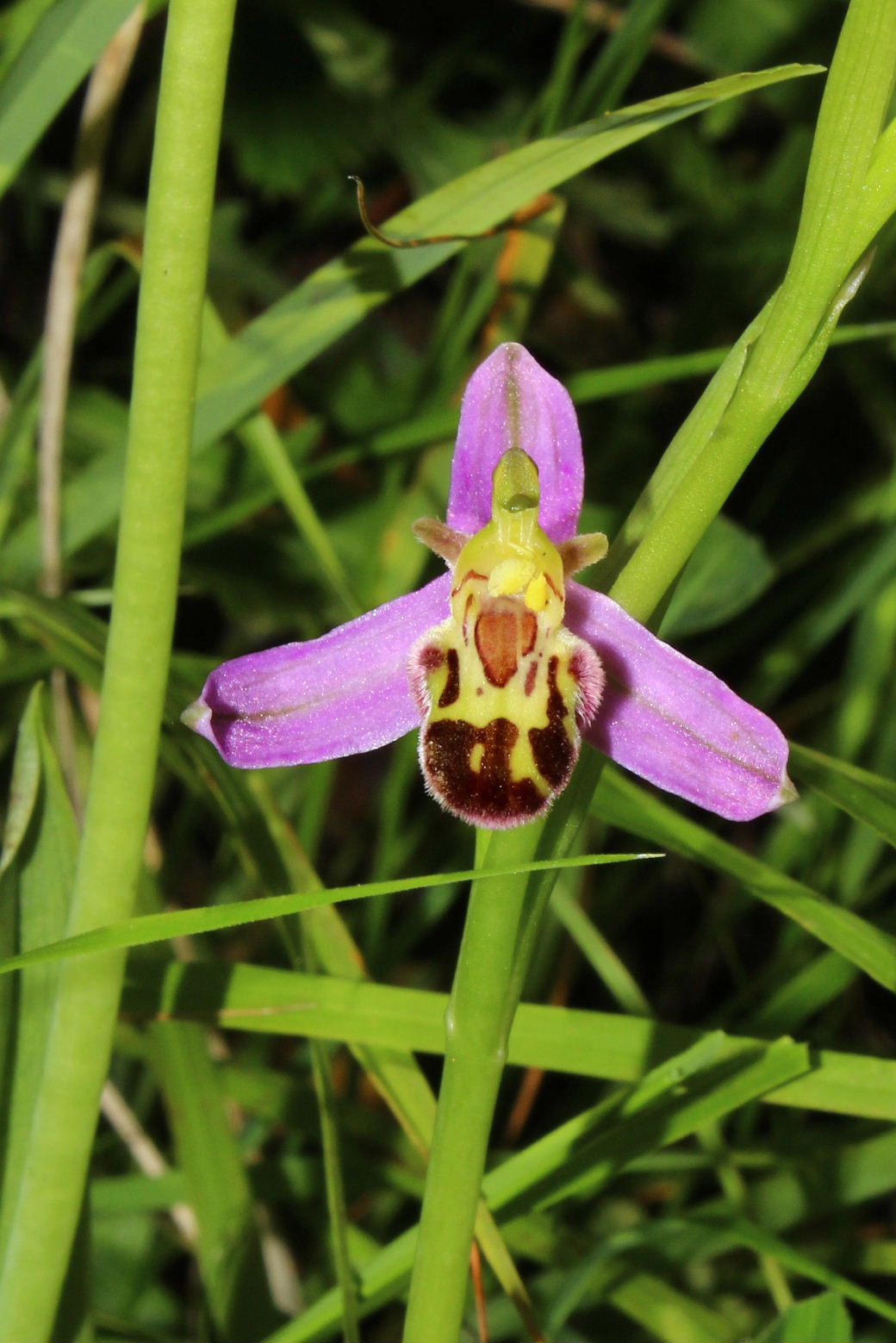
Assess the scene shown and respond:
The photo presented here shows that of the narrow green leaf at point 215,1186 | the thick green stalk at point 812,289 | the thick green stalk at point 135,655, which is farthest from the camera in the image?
the narrow green leaf at point 215,1186

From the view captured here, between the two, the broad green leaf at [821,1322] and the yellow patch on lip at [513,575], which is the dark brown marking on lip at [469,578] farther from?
the broad green leaf at [821,1322]

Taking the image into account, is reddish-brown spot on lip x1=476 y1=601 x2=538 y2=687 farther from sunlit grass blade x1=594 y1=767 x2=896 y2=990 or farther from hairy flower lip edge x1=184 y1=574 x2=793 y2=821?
sunlit grass blade x1=594 y1=767 x2=896 y2=990

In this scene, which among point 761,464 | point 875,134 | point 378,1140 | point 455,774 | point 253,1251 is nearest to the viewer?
point 875,134

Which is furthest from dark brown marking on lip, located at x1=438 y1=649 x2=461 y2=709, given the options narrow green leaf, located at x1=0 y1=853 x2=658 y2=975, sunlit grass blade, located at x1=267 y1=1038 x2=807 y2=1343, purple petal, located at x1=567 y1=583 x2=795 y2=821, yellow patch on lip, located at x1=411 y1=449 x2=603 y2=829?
sunlit grass blade, located at x1=267 y1=1038 x2=807 y2=1343

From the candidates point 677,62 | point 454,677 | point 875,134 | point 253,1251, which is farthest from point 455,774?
point 677,62

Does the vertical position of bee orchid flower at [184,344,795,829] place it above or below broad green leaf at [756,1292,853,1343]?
above

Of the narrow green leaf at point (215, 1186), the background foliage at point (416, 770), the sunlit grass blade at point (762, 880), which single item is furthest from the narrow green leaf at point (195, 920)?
the narrow green leaf at point (215, 1186)

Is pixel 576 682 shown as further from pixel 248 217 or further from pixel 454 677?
pixel 248 217
